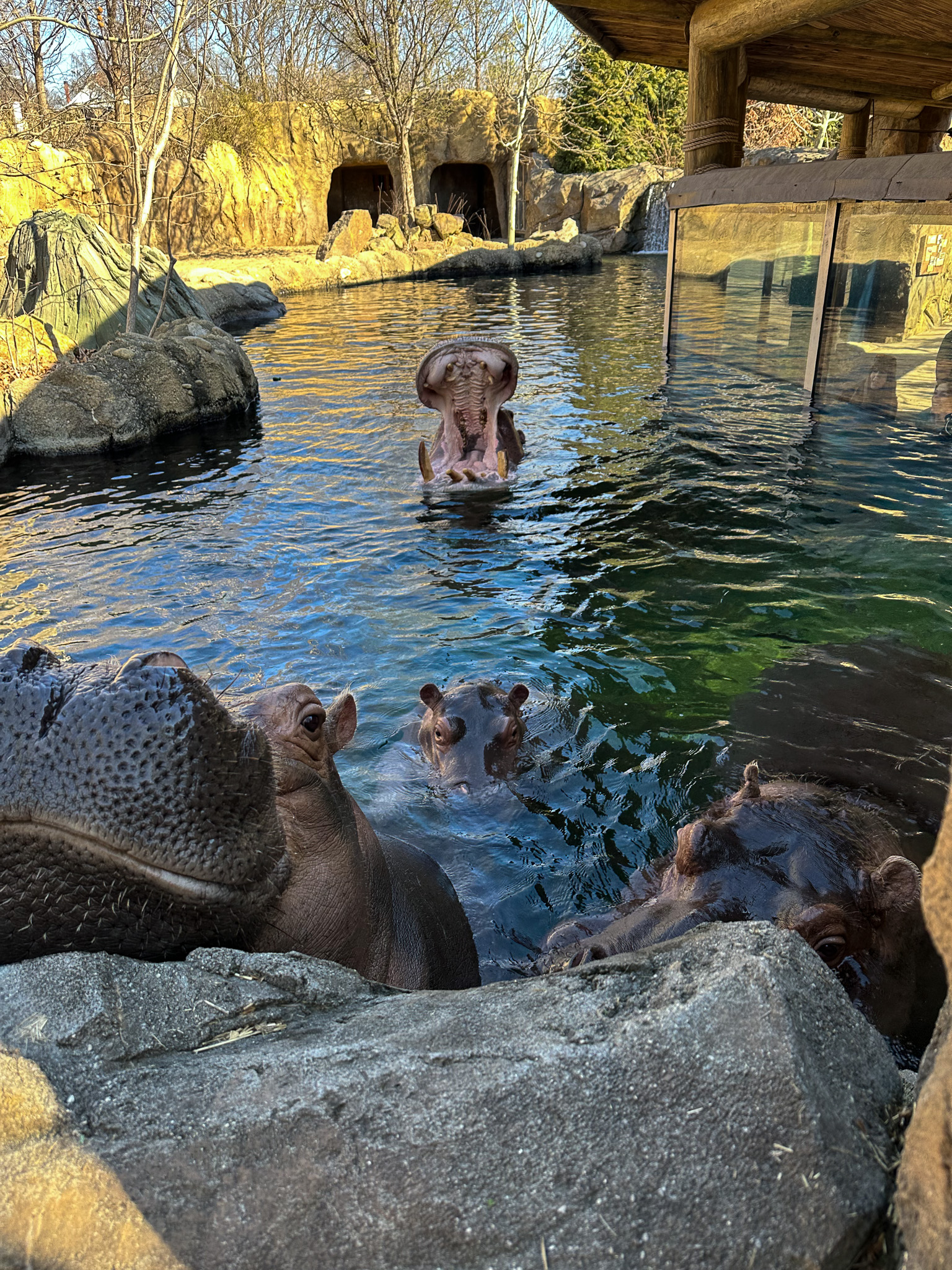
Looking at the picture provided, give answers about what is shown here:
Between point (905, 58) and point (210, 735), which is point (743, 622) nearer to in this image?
point (210, 735)

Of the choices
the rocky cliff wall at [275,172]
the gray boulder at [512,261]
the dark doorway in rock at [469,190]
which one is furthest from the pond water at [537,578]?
the dark doorway in rock at [469,190]

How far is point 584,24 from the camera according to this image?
930 centimetres

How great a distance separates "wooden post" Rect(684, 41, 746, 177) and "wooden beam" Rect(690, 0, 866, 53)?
15 cm

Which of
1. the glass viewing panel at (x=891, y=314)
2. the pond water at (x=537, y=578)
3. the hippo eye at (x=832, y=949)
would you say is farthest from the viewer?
the glass viewing panel at (x=891, y=314)

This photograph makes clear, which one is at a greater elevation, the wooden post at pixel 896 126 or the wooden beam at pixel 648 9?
the wooden beam at pixel 648 9

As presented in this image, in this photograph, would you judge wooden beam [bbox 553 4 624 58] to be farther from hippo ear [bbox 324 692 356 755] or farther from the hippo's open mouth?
the hippo's open mouth

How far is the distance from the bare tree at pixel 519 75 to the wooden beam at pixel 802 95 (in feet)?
55.2

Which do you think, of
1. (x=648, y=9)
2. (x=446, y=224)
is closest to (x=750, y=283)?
(x=648, y=9)

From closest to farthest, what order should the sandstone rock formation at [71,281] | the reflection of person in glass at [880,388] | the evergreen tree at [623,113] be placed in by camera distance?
the reflection of person in glass at [880,388] → the sandstone rock formation at [71,281] → the evergreen tree at [623,113]

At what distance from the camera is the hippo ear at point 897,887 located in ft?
8.76

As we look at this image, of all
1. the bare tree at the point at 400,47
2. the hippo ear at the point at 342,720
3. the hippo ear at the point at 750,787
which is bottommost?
the hippo ear at the point at 750,787

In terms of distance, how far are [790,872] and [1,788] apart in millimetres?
1942

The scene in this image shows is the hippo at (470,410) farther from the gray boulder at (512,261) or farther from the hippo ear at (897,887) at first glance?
the gray boulder at (512,261)

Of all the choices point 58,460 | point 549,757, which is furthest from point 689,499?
point 58,460
